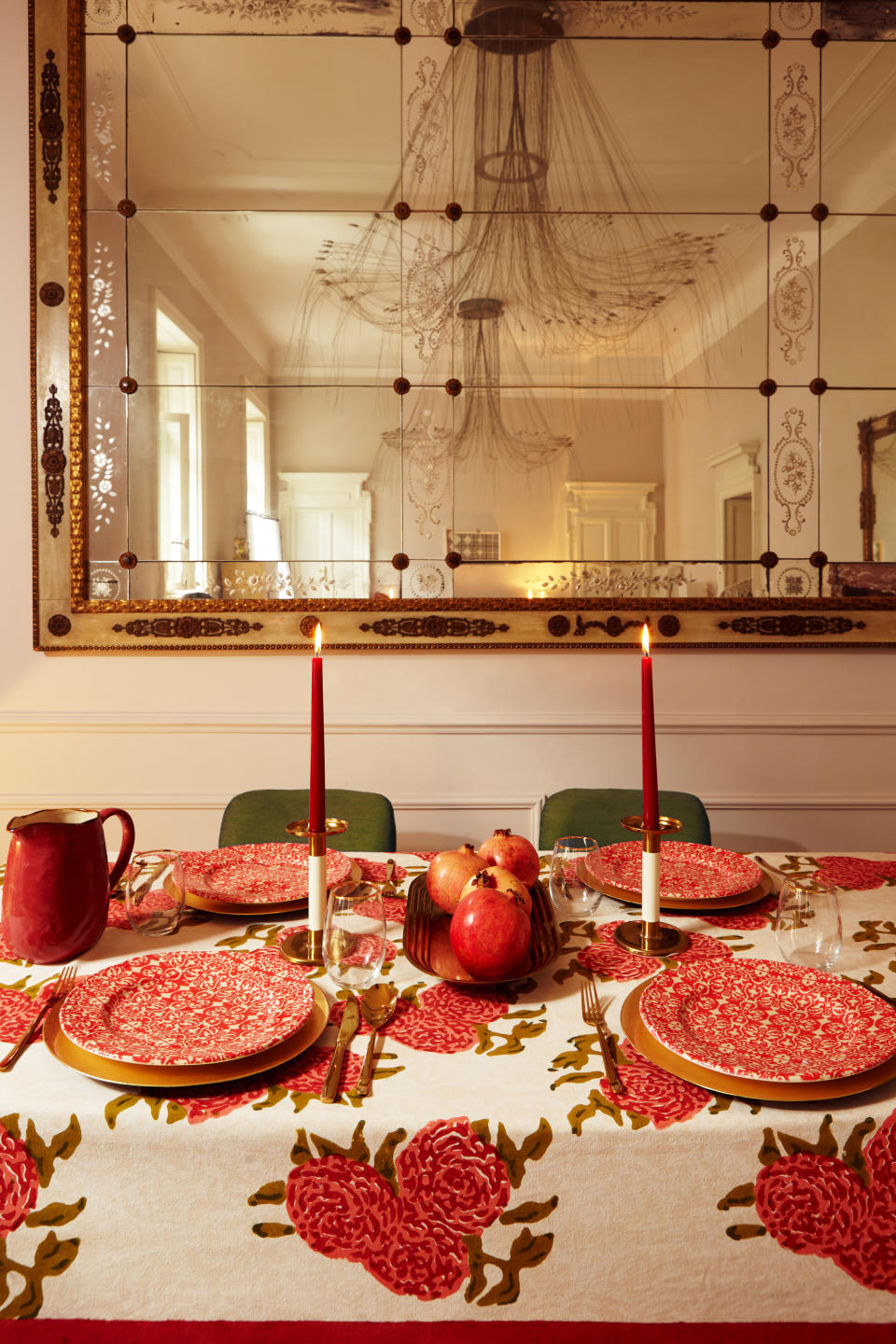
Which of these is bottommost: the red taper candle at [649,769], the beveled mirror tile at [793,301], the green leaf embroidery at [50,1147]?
the green leaf embroidery at [50,1147]

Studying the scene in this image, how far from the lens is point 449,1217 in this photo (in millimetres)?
688

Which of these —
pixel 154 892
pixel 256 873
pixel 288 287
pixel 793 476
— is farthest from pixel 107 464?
pixel 793 476

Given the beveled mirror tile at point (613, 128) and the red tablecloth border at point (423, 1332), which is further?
the beveled mirror tile at point (613, 128)

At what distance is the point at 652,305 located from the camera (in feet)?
7.55

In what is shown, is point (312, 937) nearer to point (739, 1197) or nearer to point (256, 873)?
point (256, 873)

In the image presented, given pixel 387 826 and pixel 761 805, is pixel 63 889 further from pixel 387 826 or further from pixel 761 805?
pixel 761 805

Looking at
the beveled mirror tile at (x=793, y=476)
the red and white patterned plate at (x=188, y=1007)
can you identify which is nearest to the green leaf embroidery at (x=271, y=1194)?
the red and white patterned plate at (x=188, y=1007)

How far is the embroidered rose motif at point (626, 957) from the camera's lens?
3.27 feet

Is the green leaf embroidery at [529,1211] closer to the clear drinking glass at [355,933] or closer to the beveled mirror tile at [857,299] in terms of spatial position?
the clear drinking glass at [355,933]

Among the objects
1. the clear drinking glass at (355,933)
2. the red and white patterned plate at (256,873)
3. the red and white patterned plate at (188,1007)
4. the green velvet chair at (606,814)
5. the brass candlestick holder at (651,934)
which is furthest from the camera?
the green velvet chair at (606,814)

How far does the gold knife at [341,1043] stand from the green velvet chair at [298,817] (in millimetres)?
926

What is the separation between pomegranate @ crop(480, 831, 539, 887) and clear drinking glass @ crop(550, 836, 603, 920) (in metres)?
0.03

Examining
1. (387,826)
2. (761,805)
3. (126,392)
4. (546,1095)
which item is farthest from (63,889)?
(761,805)

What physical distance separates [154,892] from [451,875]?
0.38 meters
